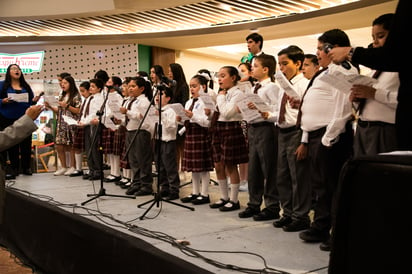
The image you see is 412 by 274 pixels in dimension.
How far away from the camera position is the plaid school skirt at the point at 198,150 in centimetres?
414

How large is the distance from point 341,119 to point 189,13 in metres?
6.27

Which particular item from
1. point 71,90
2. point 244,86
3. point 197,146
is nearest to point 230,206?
point 197,146

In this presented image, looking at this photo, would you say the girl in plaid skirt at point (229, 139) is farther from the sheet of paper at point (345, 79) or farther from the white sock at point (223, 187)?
the sheet of paper at point (345, 79)

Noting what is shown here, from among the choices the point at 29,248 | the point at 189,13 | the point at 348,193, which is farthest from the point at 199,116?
the point at 189,13

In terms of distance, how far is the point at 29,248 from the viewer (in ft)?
12.8

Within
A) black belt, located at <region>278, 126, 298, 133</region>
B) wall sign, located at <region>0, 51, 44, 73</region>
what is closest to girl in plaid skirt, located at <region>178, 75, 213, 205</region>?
black belt, located at <region>278, 126, 298, 133</region>

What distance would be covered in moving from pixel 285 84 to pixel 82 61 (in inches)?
348

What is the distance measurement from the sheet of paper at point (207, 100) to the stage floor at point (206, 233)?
3.04ft

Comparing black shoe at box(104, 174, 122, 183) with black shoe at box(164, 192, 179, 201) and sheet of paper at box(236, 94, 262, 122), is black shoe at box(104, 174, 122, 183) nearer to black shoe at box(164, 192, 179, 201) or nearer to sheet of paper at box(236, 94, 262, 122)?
black shoe at box(164, 192, 179, 201)

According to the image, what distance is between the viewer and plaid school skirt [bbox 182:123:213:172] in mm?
4137

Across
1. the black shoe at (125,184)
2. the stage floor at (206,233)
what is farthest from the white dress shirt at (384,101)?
the black shoe at (125,184)

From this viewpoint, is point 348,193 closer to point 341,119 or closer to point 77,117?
point 341,119

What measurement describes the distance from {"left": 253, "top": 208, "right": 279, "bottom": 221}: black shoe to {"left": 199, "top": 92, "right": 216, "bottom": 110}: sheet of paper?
99 cm

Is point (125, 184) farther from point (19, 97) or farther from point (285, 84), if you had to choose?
point (285, 84)
